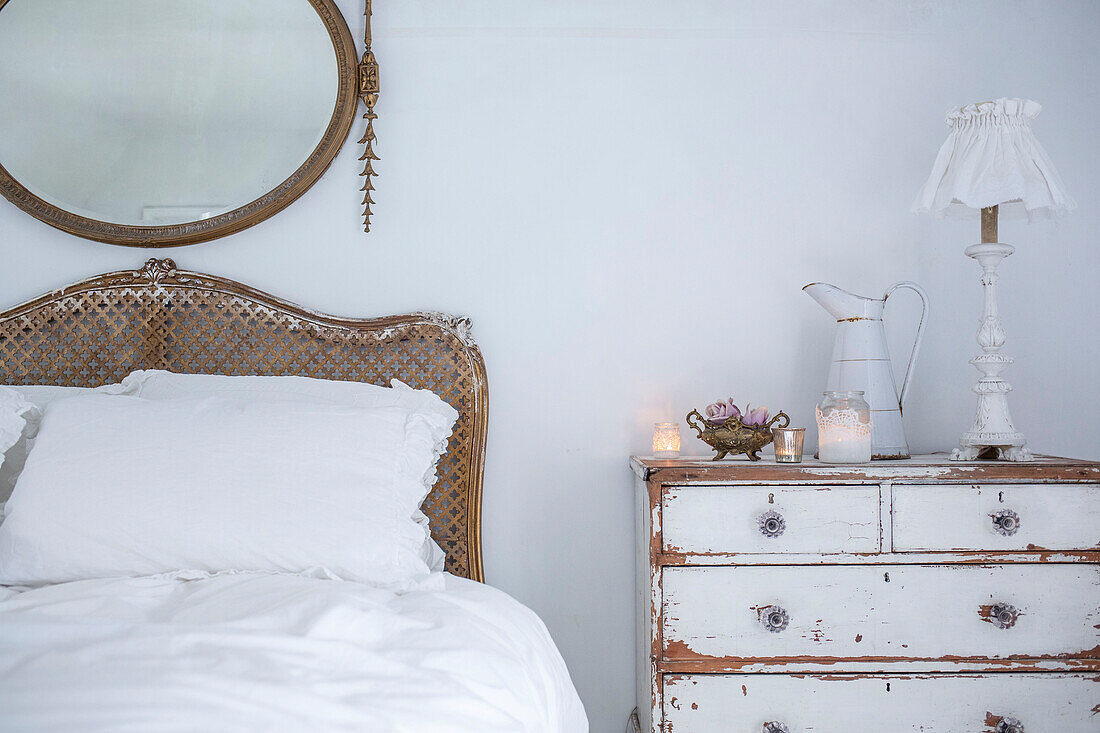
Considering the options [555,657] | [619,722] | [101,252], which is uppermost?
[101,252]

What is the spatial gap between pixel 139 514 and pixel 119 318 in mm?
770

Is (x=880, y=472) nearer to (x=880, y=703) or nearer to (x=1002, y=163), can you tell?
(x=880, y=703)

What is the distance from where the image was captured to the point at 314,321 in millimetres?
1870

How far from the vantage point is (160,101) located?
6.34 feet

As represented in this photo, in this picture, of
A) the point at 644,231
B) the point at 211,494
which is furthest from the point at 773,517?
the point at 211,494

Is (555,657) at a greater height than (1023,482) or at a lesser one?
lesser

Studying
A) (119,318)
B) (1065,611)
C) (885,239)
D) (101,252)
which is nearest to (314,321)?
(119,318)

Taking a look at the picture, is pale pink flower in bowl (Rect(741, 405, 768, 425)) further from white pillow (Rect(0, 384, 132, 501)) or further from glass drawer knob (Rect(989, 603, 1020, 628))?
white pillow (Rect(0, 384, 132, 501))

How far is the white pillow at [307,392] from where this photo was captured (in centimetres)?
164

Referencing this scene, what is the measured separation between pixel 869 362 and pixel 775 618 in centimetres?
63

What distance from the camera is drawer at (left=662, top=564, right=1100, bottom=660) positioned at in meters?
1.44

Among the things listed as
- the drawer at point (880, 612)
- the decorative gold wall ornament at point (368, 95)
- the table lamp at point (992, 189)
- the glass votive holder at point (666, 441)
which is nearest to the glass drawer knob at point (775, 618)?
the drawer at point (880, 612)

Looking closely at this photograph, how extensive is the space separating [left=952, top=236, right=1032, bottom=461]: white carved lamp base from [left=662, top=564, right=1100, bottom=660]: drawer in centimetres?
25

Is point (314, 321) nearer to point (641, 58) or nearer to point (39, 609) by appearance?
point (39, 609)
